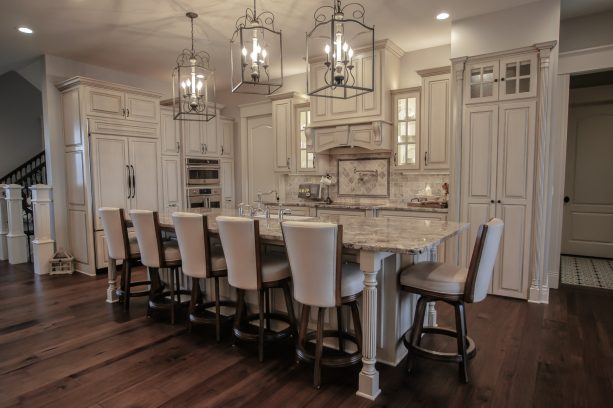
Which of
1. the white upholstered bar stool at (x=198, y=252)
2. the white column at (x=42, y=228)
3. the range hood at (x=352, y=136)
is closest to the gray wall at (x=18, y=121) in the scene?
the white column at (x=42, y=228)

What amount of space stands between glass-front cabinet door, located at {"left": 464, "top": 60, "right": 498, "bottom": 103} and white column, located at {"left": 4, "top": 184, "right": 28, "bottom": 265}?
20.9 feet

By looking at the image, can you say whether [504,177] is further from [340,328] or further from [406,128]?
[340,328]

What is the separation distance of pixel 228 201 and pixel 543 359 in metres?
5.25

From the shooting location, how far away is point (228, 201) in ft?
22.1

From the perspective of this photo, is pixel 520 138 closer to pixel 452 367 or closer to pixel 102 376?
pixel 452 367

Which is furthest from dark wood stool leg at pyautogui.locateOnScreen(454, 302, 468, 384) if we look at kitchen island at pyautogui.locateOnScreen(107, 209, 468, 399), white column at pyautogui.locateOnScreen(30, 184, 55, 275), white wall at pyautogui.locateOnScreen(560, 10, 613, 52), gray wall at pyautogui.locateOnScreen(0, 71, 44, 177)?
gray wall at pyautogui.locateOnScreen(0, 71, 44, 177)

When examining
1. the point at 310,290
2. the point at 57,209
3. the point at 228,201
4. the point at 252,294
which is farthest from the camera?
the point at 228,201

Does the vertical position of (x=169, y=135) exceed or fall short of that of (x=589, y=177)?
it exceeds it

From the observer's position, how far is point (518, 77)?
3.69 m

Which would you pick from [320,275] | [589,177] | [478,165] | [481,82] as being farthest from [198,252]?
[589,177]

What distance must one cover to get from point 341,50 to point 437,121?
252cm

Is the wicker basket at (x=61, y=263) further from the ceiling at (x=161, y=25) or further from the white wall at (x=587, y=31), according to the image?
the white wall at (x=587, y=31)

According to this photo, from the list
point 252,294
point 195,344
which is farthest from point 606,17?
point 195,344

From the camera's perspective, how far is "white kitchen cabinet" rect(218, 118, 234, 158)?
6.61 meters
